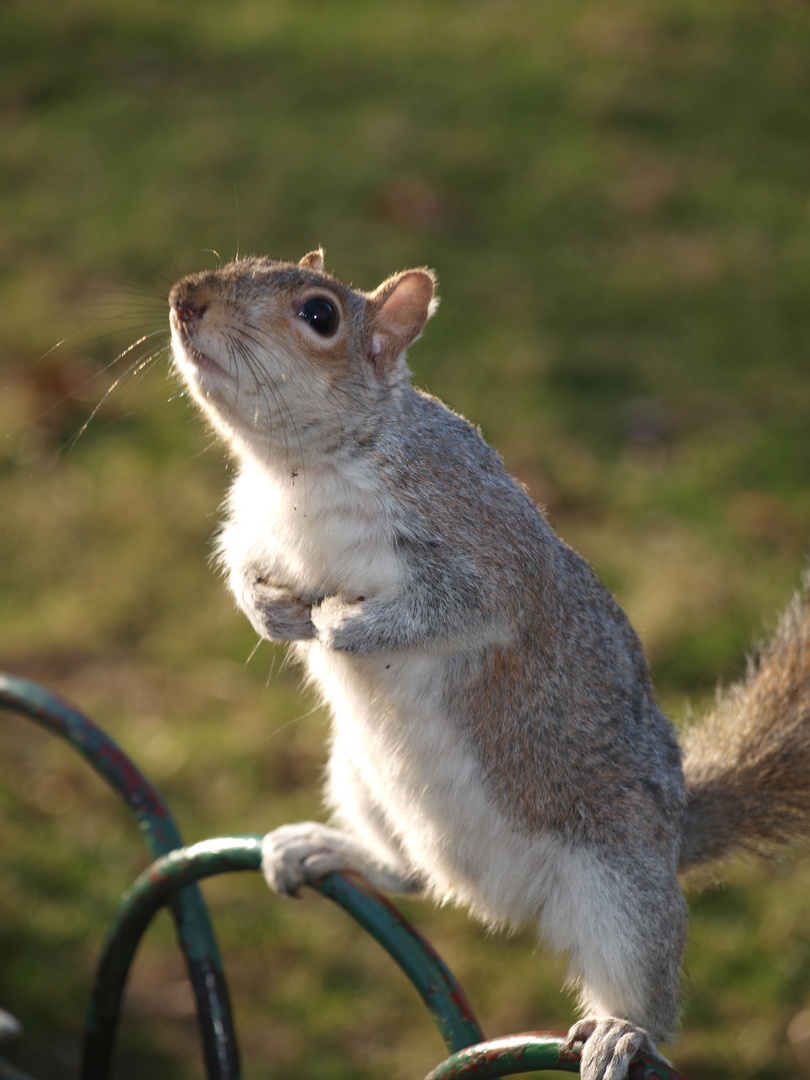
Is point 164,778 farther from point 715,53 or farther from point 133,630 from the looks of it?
point 715,53

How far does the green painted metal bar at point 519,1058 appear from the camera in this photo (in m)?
1.14

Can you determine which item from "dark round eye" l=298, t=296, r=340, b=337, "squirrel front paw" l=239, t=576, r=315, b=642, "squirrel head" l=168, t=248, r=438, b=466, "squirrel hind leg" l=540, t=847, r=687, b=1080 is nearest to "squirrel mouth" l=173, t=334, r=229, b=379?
"squirrel head" l=168, t=248, r=438, b=466

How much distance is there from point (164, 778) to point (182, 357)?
1.60 metres

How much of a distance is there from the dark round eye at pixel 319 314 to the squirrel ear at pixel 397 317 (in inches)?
3.0

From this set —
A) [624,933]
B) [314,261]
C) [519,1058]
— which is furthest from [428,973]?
[314,261]

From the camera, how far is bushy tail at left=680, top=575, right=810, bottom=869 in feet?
5.26

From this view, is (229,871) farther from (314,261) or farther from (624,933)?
(314,261)

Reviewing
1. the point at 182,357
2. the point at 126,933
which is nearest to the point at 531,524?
the point at 182,357

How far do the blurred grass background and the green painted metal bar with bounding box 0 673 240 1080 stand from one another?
1.84 feet

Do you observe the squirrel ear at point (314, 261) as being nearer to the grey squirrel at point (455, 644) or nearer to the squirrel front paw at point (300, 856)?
the grey squirrel at point (455, 644)

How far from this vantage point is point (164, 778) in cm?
280

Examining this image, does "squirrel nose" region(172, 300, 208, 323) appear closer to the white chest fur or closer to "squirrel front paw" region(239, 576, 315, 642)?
the white chest fur

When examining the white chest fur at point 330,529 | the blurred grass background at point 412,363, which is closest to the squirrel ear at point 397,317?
the white chest fur at point 330,529

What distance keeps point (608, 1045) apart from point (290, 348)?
85cm
